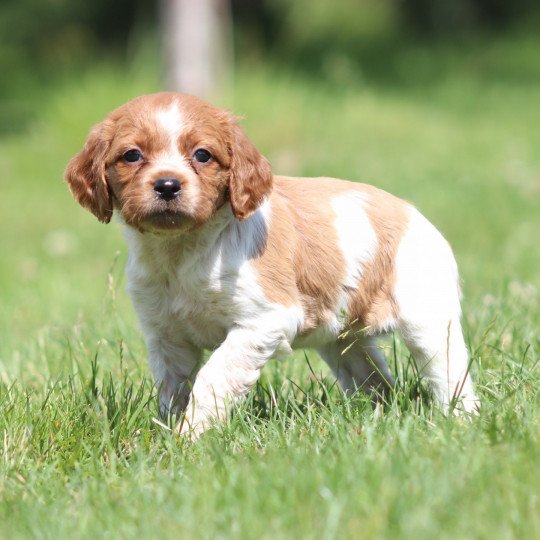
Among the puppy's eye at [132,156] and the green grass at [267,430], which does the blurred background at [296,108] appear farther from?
the puppy's eye at [132,156]

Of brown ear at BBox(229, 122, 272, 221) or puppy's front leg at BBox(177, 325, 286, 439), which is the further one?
brown ear at BBox(229, 122, 272, 221)

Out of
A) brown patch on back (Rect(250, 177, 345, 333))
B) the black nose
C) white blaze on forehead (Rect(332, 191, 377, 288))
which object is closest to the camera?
the black nose

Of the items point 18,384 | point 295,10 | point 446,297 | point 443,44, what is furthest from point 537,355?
point 295,10

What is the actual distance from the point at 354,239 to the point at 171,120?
0.90 m

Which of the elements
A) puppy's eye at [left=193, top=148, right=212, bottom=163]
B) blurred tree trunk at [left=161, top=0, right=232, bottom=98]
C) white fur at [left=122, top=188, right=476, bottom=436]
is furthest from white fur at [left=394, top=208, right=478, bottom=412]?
blurred tree trunk at [left=161, top=0, right=232, bottom=98]

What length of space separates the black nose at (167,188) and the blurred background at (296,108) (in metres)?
0.82

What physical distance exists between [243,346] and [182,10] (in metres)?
9.19

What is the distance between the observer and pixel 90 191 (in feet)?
13.3

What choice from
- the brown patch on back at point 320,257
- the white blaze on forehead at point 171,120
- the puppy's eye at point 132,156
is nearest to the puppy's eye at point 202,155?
the white blaze on forehead at point 171,120

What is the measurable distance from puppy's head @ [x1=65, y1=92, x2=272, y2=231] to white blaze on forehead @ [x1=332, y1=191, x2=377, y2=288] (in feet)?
1.41

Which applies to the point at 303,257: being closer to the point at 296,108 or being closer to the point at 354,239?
the point at 354,239

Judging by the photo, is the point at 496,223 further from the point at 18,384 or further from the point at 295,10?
the point at 295,10

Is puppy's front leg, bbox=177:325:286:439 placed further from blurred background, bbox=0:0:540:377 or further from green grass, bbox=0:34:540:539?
blurred background, bbox=0:0:540:377

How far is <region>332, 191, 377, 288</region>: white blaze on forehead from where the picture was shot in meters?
4.21
